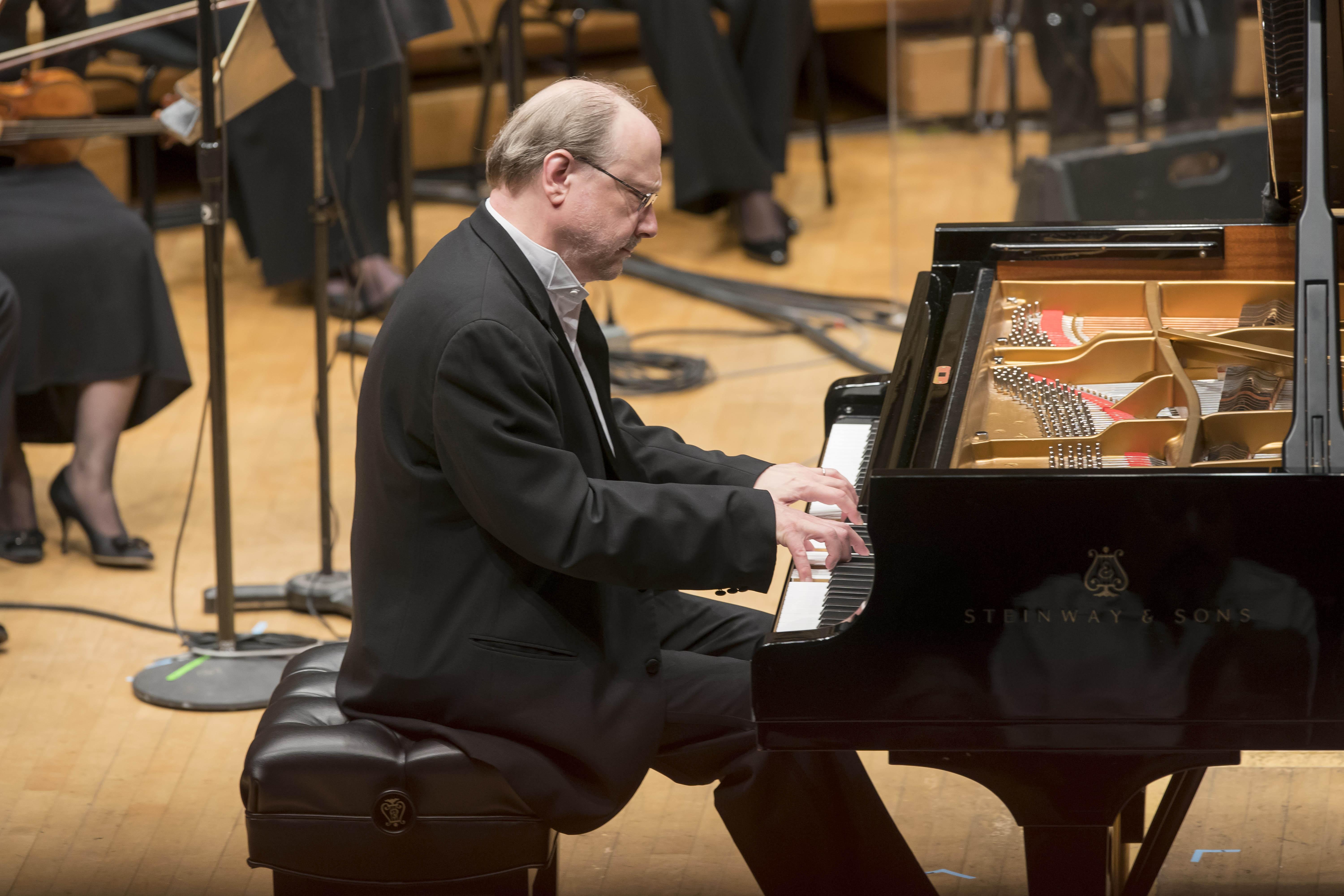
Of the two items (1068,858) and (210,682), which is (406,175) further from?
(1068,858)

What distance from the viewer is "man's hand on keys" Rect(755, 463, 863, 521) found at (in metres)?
1.97

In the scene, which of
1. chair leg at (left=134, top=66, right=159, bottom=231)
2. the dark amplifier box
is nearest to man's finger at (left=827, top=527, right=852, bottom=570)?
the dark amplifier box

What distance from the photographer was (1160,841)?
215cm

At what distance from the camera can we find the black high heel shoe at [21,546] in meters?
3.73

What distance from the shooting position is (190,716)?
3.07 meters

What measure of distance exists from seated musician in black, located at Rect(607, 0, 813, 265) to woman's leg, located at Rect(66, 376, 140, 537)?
7.83 ft

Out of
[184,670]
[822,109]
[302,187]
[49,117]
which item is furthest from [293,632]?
[822,109]

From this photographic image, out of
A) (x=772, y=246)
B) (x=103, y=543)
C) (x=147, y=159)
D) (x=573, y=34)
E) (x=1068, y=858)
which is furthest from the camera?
(x=573, y=34)

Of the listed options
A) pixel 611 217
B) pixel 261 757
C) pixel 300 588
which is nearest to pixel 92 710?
pixel 300 588

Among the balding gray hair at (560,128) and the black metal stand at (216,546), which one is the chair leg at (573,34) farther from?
the balding gray hair at (560,128)

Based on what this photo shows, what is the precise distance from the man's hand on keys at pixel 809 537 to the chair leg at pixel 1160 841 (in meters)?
0.56

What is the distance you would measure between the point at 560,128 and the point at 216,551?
1.48 meters

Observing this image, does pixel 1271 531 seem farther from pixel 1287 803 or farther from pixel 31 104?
pixel 31 104

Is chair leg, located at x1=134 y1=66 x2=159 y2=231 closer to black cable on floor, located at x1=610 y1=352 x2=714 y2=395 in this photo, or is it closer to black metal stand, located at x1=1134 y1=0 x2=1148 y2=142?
black cable on floor, located at x1=610 y1=352 x2=714 y2=395
